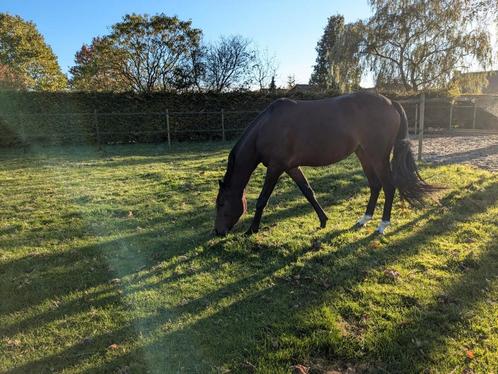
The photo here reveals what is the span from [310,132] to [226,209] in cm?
142

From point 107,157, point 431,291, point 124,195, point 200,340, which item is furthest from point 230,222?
point 107,157

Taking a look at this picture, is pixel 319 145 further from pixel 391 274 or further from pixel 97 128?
pixel 97 128

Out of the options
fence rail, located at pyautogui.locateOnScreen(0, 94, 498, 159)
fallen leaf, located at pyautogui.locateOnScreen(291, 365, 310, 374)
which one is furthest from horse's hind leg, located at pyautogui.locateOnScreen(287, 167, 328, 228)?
fence rail, located at pyautogui.locateOnScreen(0, 94, 498, 159)

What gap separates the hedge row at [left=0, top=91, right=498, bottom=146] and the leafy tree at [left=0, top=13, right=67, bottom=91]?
46.3 feet

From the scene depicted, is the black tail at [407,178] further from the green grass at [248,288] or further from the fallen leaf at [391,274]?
the fallen leaf at [391,274]

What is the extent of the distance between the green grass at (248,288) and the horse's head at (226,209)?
16 cm

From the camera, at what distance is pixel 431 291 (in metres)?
3.16

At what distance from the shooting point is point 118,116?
1658 cm

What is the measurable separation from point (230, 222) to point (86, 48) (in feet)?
149

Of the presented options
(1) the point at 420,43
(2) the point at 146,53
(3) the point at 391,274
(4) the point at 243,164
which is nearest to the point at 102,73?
(2) the point at 146,53

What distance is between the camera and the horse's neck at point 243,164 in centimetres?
459

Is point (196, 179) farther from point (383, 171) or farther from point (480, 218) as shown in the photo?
point (480, 218)

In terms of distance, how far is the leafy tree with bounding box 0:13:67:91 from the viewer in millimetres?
28984

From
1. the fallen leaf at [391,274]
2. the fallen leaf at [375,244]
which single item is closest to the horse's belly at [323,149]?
the fallen leaf at [375,244]
